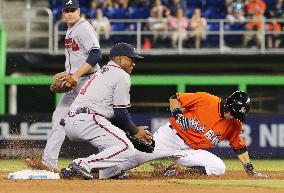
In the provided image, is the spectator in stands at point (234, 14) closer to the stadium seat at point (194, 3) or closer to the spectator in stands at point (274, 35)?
the spectator in stands at point (274, 35)

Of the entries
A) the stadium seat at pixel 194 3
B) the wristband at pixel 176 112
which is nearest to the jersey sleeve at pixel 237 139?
the wristband at pixel 176 112

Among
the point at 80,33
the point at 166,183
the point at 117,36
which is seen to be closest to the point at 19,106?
the point at 117,36

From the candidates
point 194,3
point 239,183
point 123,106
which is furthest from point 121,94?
point 194,3

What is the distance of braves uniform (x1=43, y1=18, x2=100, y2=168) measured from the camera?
10.6 meters

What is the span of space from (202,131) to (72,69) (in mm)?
1865

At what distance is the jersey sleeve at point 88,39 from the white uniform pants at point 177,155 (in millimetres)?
1472

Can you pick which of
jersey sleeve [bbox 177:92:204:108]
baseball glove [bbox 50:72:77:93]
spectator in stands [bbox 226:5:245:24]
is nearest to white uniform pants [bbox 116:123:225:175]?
jersey sleeve [bbox 177:92:204:108]

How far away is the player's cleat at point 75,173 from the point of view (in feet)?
31.6

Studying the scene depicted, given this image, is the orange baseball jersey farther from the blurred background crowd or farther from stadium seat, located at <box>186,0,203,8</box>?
stadium seat, located at <box>186,0,203,8</box>

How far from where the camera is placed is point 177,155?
10727 millimetres

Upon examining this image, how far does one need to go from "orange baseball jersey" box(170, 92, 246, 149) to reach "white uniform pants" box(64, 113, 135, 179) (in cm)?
119

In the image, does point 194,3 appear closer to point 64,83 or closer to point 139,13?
point 139,13

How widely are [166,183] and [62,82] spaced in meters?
1.99

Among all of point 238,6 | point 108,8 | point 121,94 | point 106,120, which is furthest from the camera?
point 108,8
